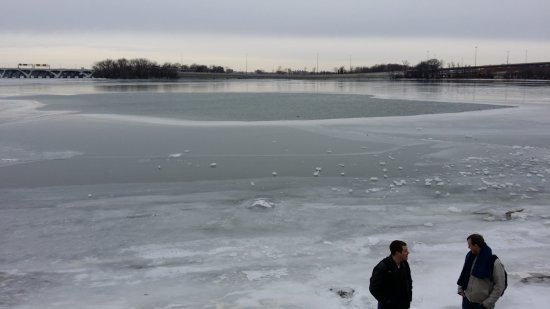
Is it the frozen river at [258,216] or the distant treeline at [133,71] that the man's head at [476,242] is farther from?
the distant treeline at [133,71]

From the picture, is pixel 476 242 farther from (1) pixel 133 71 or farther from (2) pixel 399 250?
(1) pixel 133 71

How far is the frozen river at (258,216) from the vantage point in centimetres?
725

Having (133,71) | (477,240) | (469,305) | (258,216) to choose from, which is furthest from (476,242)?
(133,71)

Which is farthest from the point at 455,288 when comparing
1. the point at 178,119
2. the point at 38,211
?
the point at 178,119

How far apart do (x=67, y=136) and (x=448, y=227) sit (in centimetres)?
1734

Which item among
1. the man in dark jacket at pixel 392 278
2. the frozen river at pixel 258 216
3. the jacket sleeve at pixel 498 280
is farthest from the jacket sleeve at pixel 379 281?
the frozen river at pixel 258 216

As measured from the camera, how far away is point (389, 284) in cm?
494

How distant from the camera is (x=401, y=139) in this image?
20500mm

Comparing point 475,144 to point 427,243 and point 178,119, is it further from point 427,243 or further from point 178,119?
point 178,119

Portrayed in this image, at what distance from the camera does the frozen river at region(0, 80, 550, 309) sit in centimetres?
725

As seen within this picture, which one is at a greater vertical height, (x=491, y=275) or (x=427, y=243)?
(x=491, y=275)

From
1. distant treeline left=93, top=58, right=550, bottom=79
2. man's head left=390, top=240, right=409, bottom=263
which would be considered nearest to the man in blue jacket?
man's head left=390, top=240, right=409, bottom=263

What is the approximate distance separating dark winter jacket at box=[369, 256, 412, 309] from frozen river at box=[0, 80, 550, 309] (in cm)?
166

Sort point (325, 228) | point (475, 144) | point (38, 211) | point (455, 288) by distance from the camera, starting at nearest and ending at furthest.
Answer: point (455, 288)
point (325, 228)
point (38, 211)
point (475, 144)
